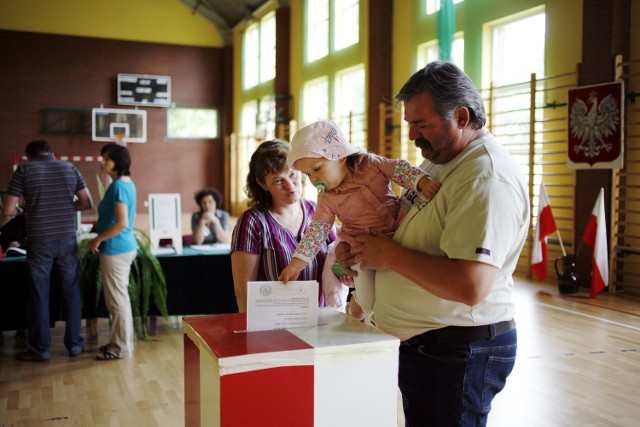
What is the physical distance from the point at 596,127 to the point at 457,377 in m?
6.16

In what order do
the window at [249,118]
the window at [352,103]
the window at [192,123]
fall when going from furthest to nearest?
1. the window at [192,123]
2. the window at [249,118]
3. the window at [352,103]

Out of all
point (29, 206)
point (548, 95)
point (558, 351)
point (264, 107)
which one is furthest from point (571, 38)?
point (264, 107)

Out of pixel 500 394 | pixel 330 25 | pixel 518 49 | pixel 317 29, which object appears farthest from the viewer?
pixel 317 29

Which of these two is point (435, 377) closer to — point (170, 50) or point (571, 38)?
point (571, 38)

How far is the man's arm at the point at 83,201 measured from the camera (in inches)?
185

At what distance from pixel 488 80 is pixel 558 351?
16.7ft

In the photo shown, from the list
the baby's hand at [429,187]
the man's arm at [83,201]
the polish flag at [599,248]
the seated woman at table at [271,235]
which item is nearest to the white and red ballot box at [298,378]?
the baby's hand at [429,187]

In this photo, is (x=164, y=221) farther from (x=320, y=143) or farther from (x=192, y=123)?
(x=192, y=123)

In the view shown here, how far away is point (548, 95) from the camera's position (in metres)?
7.86

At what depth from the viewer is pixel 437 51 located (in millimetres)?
10047

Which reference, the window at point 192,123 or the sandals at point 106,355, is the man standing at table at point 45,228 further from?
the window at point 192,123

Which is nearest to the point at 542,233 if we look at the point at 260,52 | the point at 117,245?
the point at 117,245

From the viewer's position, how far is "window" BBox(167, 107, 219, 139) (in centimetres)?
1800

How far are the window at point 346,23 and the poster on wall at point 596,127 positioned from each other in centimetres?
571
